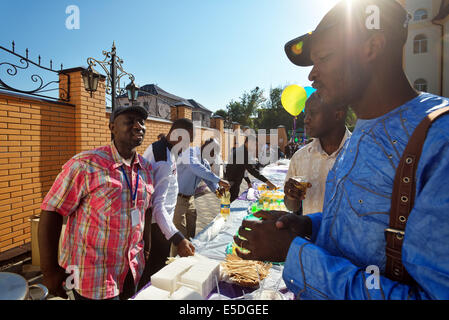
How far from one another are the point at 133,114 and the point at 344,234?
6.10 feet

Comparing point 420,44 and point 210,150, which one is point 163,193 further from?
point 420,44

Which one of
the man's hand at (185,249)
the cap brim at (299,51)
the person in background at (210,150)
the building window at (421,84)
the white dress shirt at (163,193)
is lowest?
the man's hand at (185,249)

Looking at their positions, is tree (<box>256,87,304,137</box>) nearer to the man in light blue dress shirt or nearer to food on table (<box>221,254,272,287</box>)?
the man in light blue dress shirt

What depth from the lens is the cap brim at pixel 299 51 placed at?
4.34ft

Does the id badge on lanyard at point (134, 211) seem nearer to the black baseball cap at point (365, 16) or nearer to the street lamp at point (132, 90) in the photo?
the black baseball cap at point (365, 16)

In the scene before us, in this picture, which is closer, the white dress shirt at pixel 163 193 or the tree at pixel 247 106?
the white dress shirt at pixel 163 193

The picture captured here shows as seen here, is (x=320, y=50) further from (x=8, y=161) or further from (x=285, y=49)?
(x=8, y=161)

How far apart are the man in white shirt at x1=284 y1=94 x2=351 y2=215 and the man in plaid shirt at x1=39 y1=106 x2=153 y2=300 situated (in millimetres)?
1574

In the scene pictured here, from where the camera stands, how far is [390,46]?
0.84 meters

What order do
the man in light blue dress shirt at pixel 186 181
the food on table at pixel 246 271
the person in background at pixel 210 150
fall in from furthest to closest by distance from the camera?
the person in background at pixel 210 150 < the man in light blue dress shirt at pixel 186 181 < the food on table at pixel 246 271

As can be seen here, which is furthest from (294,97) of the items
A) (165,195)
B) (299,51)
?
(165,195)

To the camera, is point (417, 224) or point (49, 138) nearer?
point (417, 224)

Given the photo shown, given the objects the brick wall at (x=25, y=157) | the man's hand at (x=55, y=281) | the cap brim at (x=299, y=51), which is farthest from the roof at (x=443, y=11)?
the man's hand at (x=55, y=281)
